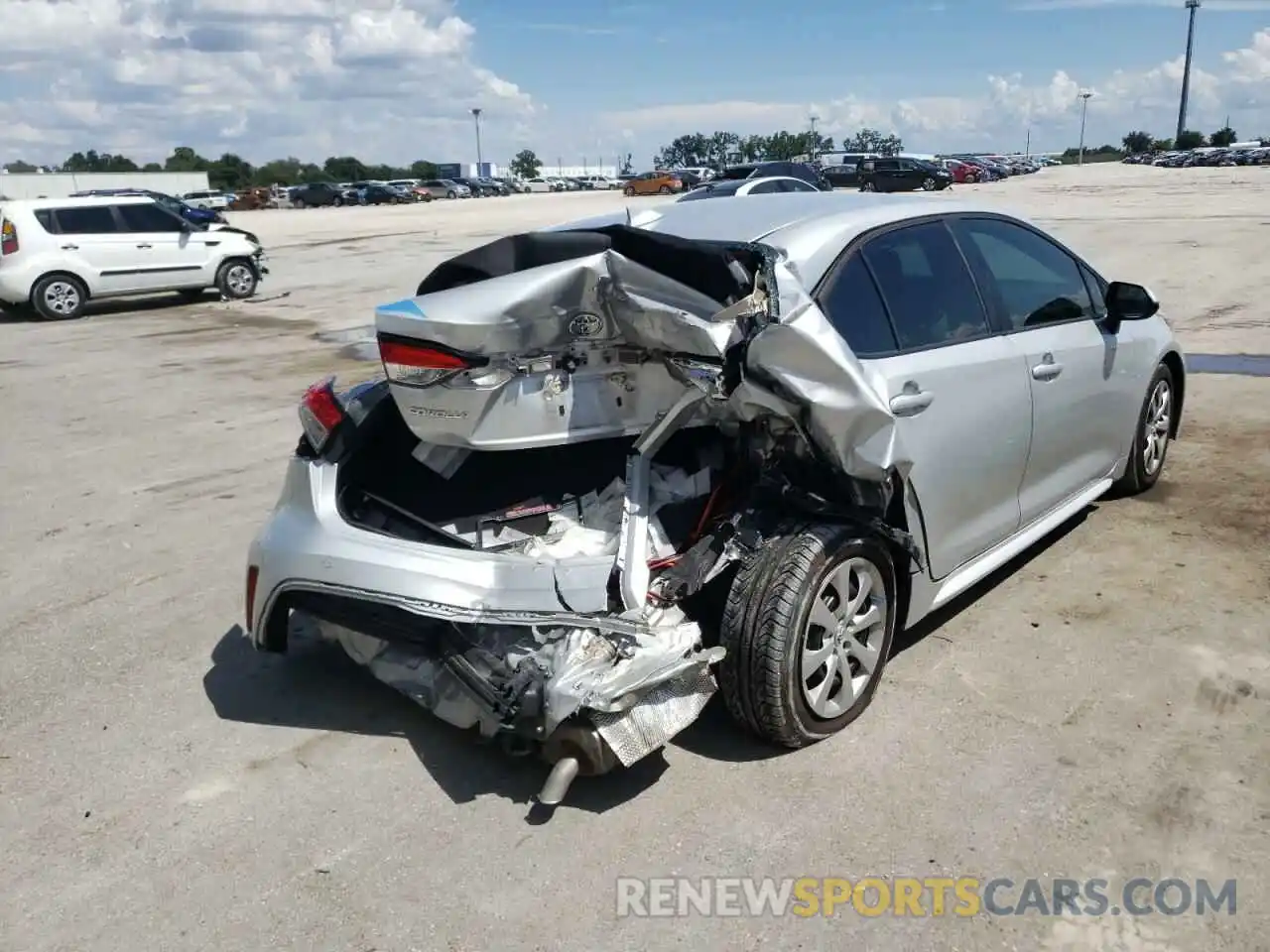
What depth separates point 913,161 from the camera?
4600 cm

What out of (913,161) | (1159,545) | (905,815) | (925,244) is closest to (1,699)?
(905,815)

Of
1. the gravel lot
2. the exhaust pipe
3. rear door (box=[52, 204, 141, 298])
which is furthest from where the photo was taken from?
rear door (box=[52, 204, 141, 298])

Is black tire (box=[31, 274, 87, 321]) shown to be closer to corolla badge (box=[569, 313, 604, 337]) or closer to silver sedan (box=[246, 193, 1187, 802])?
silver sedan (box=[246, 193, 1187, 802])

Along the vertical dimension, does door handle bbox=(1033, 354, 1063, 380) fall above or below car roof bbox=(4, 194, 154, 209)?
below

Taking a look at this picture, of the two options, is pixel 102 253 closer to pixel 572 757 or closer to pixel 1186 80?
pixel 572 757

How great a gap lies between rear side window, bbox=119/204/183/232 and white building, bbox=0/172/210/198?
166ft

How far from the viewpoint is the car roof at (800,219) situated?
378 cm

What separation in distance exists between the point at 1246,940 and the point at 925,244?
2.62m

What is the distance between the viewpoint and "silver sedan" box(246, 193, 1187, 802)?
3268 millimetres

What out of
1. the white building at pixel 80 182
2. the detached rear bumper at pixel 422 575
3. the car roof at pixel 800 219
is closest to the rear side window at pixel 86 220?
the car roof at pixel 800 219

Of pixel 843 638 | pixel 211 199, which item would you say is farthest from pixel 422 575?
pixel 211 199

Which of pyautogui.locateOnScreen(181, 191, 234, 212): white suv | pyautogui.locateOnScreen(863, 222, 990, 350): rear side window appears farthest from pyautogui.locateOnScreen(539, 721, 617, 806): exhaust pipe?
pyautogui.locateOnScreen(181, 191, 234, 212): white suv

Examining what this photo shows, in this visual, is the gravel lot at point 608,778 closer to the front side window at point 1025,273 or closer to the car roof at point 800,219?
the front side window at point 1025,273

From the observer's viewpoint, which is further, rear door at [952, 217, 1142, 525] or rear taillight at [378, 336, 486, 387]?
rear door at [952, 217, 1142, 525]
